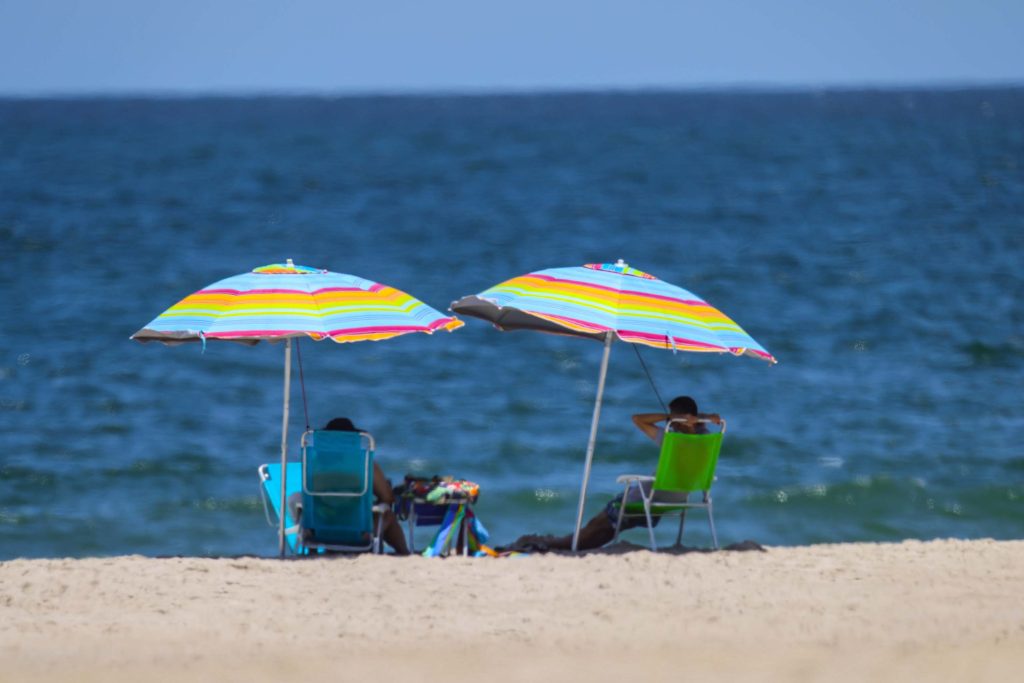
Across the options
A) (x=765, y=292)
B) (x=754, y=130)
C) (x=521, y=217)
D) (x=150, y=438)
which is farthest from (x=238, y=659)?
(x=754, y=130)

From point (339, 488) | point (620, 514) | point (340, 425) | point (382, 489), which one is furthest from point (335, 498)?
point (620, 514)

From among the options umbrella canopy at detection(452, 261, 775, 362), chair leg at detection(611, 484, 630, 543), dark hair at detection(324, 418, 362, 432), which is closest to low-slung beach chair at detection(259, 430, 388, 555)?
dark hair at detection(324, 418, 362, 432)

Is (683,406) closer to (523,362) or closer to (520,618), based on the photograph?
(520,618)

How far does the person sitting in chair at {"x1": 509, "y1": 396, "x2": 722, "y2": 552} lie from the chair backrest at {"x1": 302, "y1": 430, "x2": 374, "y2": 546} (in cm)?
105

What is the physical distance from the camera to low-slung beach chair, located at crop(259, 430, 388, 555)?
24.6 feet

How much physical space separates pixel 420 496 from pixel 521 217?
987 inches

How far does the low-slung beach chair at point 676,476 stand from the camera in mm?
7699

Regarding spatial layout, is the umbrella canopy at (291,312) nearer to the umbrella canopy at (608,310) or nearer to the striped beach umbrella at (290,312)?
the striped beach umbrella at (290,312)

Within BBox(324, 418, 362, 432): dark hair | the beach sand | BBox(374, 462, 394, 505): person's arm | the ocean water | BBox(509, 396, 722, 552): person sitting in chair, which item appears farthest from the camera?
the ocean water

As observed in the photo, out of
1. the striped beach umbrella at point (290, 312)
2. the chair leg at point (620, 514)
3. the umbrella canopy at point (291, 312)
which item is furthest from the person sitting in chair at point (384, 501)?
the chair leg at point (620, 514)

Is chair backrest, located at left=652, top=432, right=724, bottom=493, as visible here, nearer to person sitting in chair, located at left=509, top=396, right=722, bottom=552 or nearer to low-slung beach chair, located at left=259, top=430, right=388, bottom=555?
person sitting in chair, located at left=509, top=396, right=722, bottom=552

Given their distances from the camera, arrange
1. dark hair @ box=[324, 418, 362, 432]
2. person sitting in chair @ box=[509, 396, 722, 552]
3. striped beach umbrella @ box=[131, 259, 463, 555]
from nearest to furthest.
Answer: striped beach umbrella @ box=[131, 259, 463, 555]
dark hair @ box=[324, 418, 362, 432]
person sitting in chair @ box=[509, 396, 722, 552]

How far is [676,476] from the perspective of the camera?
7805 millimetres

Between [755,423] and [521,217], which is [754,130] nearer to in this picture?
[521,217]
